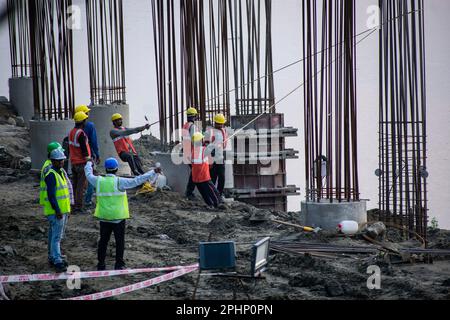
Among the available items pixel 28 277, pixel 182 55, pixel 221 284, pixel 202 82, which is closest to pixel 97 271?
pixel 28 277

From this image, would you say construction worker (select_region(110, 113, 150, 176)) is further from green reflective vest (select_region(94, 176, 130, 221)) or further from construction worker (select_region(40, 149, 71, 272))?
green reflective vest (select_region(94, 176, 130, 221))

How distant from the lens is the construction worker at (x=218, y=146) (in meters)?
18.8

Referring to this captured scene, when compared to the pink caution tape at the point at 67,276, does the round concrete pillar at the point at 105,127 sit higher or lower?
higher

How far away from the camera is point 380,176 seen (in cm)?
1691

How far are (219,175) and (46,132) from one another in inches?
164

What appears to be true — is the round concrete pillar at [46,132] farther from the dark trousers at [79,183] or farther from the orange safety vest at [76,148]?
the orange safety vest at [76,148]

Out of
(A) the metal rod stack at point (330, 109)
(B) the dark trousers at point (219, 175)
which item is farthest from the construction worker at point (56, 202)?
(B) the dark trousers at point (219, 175)

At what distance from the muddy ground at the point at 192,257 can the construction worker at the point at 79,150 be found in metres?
0.63

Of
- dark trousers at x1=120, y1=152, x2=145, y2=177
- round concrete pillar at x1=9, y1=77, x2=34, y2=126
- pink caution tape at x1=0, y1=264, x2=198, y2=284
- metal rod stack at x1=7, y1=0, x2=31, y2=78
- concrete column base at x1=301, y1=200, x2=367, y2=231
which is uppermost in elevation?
metal rod stack at x1=7, y1=0, x2=31, y2=78

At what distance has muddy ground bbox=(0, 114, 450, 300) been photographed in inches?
447

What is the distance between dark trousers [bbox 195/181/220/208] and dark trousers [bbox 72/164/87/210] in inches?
100

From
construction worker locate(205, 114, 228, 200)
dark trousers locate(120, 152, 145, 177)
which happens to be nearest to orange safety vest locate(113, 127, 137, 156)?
dark trousers locate(120, 152, 145, 177)

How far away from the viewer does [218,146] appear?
18766 mm
